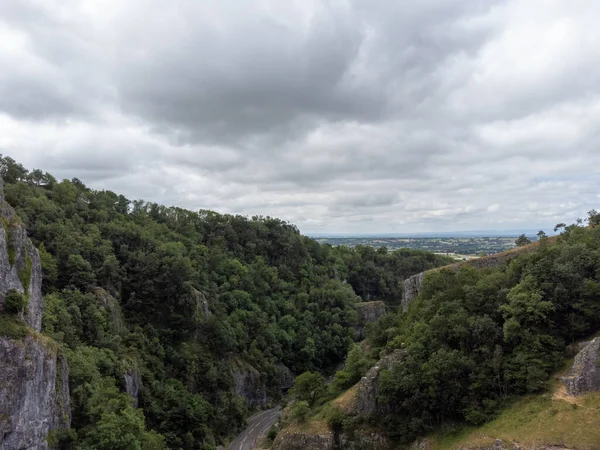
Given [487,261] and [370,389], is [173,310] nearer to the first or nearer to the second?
[370,389]

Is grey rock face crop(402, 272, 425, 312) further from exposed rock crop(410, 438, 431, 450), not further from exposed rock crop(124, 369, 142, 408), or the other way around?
exposed rock crop(124, 369, 142, 408)

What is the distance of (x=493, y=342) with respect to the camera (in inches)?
1344

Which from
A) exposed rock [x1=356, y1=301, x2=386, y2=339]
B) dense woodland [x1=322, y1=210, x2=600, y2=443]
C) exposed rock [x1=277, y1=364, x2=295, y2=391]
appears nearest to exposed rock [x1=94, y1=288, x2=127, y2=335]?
exposed rock [x1=277, y1=364, x2=295, y2=391]

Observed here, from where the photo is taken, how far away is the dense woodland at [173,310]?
39.1m

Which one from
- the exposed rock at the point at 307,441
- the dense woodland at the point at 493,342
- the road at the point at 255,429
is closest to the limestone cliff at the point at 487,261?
the dense woodland at the point at 493,342

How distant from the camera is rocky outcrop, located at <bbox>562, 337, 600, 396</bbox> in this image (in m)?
27.2

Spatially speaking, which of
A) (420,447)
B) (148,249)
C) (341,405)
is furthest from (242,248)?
(420,447)

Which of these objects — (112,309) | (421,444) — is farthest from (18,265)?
(421,444)

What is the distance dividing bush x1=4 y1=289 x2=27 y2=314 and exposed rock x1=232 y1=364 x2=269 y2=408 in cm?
3932

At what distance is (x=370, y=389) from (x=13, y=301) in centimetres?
2893

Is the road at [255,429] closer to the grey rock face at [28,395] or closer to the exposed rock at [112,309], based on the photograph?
the exposed rock at [112,309]

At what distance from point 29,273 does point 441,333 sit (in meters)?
35.4

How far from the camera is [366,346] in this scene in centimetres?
5081

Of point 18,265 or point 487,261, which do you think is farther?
point 487,261
